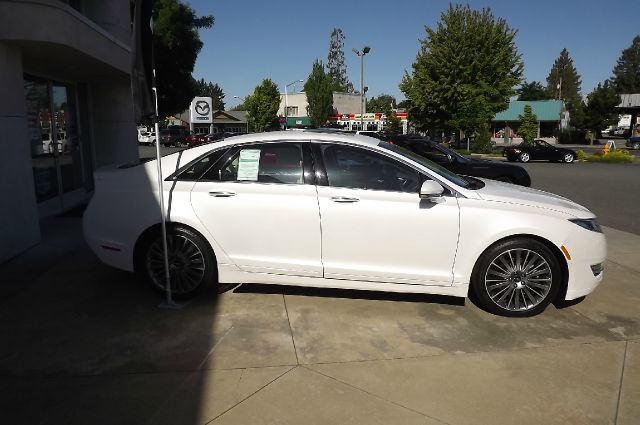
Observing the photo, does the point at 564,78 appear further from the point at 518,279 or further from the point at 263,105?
the point at 518,279

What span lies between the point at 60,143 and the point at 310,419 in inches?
339

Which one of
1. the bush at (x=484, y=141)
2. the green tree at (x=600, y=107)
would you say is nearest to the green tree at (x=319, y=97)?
the green tree at (x=600, y=107)

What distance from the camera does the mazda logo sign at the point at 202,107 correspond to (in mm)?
39938

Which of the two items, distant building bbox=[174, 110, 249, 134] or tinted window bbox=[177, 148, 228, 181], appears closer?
tinted window bbox=[177, 148, 228, 181]

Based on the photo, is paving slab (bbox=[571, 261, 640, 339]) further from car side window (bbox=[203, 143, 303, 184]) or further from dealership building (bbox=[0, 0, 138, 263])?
dealership building (bbox=[0, 0, 138, 263])

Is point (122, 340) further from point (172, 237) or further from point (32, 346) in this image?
point (172, 237)

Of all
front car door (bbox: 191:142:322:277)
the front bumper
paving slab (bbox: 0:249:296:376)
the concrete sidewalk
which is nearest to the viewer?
the concrete sidewalk

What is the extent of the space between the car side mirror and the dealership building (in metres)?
4.97

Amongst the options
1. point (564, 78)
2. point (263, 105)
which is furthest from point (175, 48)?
point (564, 78)

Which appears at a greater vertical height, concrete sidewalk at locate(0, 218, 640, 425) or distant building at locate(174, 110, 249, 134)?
distant building at locate(174, 110, 249, 134)

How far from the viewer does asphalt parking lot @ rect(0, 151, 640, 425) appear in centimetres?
294

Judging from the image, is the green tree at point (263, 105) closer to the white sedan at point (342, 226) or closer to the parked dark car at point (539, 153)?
the parked dark car at point (539, 153)

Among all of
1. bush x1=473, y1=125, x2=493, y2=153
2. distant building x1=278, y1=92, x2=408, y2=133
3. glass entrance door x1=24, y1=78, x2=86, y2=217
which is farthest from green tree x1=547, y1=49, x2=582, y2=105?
glass entrance door x1=24, y1=78, x2=86, y2=217

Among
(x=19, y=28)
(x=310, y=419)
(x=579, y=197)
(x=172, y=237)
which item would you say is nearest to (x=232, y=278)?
(x=172, y=237)
